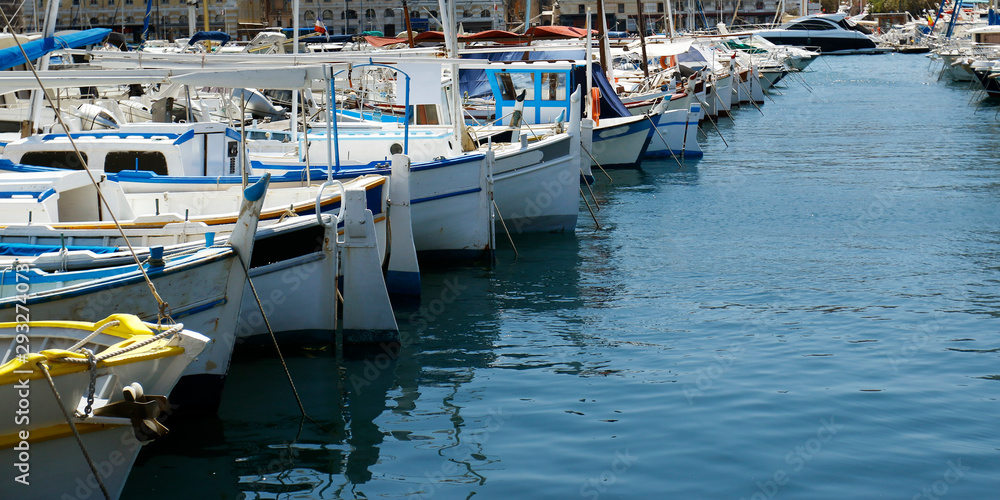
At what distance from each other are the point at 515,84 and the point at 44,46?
10.9m

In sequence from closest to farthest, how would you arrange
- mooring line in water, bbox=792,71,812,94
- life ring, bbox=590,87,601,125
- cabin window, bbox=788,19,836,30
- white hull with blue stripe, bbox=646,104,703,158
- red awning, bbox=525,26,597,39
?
1. life ring, bbox=590,87,601,125
2. red awning, bbox=525,26,597,39
3. white hull with blue stripe, bbox=646,104,703,158
4. mooring line in water, bbox=792,71,812,94
5. cabin window, bbox=788,19,836,30

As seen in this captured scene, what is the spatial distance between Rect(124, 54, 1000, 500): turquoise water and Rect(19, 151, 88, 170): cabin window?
5.19 meters

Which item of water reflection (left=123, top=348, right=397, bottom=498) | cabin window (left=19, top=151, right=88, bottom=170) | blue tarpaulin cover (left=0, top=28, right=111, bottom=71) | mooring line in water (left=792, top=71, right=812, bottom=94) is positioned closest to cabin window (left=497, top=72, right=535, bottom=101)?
blue tarpaulin cover (left=0, top=28, right=111, bottom=71)

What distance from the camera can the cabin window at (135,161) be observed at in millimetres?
14000

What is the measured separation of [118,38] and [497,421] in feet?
117

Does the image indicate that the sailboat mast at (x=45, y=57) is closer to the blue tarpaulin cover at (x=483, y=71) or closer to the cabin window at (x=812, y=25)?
the blue tarpaulin cover at (x=483, y=71)

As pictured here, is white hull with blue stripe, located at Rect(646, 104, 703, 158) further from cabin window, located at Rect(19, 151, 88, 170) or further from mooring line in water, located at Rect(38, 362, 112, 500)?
mooring line in water, located at Rect(38, 362, 112, 500)

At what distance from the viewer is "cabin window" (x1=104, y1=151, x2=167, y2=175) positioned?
14.0 meters

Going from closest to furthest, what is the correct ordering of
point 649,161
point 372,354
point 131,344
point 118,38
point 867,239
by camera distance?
point 131,344 → point 372,354 → point 867,239 → point 649,161 → point 118,38

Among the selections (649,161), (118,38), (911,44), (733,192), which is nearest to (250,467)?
(733,192)

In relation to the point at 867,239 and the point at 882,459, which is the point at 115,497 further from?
the point at 867,239

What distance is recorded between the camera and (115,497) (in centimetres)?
685

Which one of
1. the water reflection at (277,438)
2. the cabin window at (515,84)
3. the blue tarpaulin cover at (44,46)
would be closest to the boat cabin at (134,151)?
the blue tarpaulin cover at (44,46)

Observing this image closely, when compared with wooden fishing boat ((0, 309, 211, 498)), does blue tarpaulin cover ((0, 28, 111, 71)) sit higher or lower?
higher
